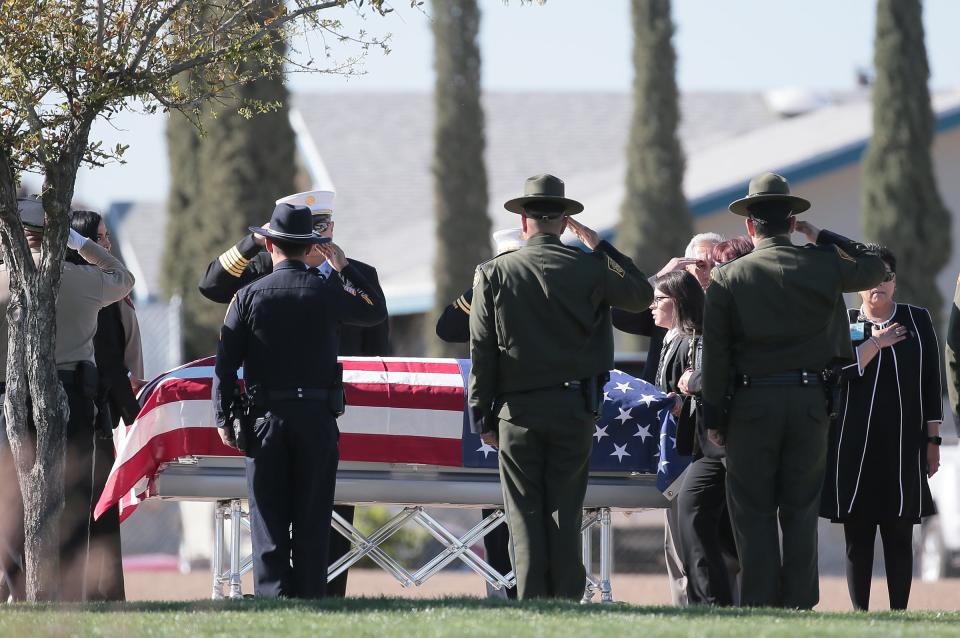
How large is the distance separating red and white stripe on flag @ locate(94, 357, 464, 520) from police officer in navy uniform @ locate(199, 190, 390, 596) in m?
0.35

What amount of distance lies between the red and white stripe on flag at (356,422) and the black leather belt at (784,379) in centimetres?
162

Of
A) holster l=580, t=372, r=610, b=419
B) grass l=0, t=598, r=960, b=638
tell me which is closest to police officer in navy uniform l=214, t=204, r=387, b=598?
grass l=0, t=598, r=960, b=638

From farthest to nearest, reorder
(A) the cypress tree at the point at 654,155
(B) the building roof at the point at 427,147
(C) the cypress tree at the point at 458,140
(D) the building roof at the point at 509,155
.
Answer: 1. (B) the building roof at the point at 427,147
2. (D) the building roof at the point at 509,155
3. (C) the cypress tree at the point at 458,140
4. (A) the cypress tree at the point at 654,155

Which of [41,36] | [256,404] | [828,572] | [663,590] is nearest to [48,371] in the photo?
[256,404]

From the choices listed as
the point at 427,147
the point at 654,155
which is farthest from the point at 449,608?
the point at 427,147

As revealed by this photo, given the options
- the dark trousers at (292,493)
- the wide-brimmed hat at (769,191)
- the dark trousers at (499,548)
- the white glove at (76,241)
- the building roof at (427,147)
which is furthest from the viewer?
the building roof at (427,147)

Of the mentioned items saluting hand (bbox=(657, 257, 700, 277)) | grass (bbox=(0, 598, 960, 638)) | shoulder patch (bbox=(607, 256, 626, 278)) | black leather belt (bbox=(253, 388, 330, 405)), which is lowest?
grass (bbox=(0, 598, 960, 638))

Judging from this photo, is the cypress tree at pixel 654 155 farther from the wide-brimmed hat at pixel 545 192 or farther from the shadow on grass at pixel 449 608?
the shadow on grass at pixel 449 608

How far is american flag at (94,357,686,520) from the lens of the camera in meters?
7.52

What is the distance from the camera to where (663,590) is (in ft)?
43.7

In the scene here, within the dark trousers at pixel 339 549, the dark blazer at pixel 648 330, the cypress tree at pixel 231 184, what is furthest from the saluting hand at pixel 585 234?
the cypress tree at pixel 231 184

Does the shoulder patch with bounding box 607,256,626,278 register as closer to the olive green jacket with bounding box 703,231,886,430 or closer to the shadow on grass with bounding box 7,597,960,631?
the olive green jacket with bounding box 703,231,886,430

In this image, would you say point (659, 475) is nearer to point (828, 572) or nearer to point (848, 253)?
point (848, 253)

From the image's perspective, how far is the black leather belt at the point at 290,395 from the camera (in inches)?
271
